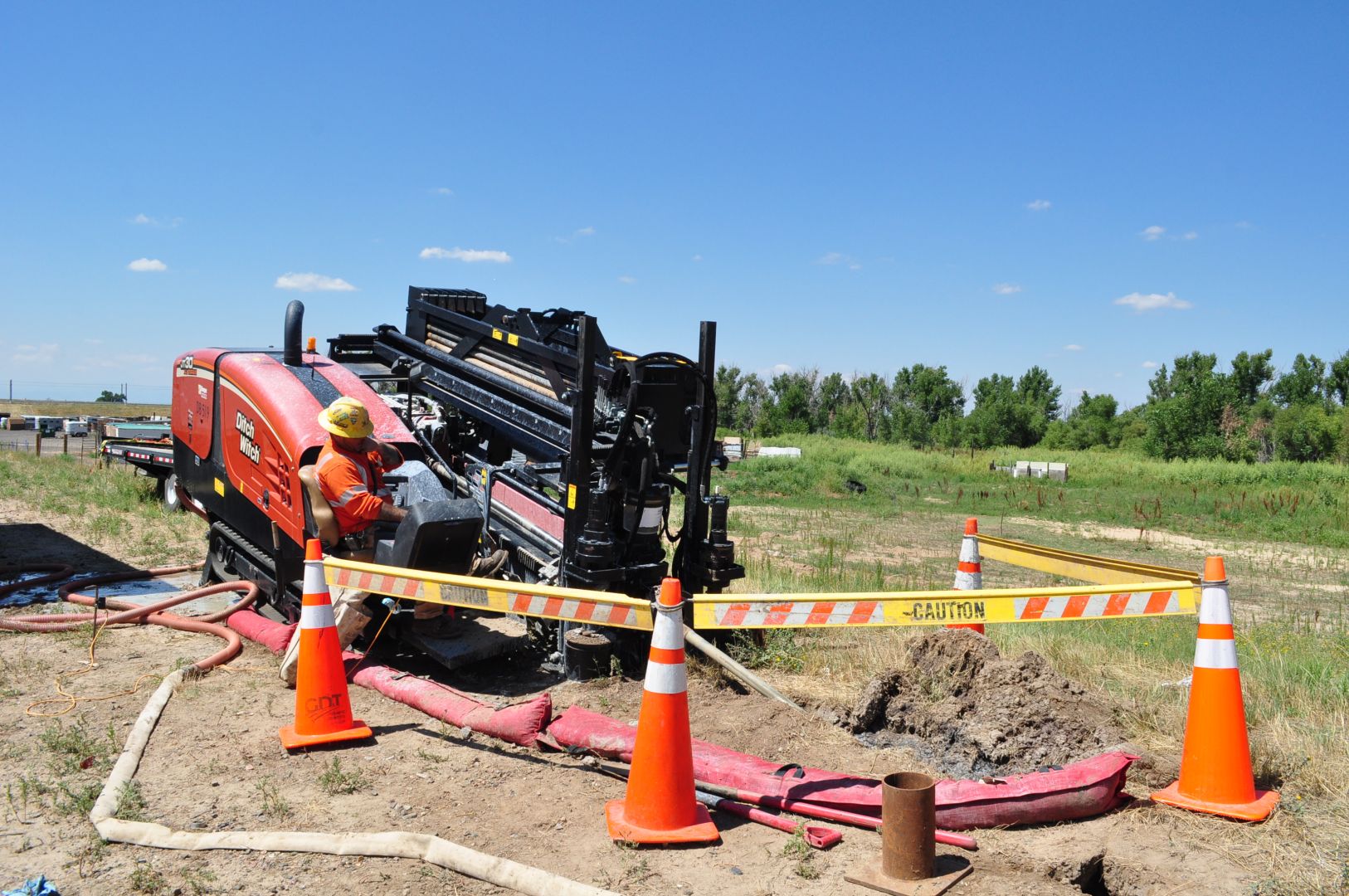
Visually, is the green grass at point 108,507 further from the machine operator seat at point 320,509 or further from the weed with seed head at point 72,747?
the weed with seed head at point 72,747

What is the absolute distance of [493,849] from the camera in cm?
412

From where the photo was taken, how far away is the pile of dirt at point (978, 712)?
5219mm

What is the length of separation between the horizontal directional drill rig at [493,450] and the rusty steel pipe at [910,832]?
3.28 metres

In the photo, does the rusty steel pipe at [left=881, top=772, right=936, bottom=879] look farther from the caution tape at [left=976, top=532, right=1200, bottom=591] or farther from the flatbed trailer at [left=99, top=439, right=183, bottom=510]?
the flatbed trailer at [left=99, top=439, right=183, bottom=510]

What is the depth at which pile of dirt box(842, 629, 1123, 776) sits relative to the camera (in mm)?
5219

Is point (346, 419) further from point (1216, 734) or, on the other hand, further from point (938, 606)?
point (1216, 734)

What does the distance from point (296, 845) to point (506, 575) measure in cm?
359

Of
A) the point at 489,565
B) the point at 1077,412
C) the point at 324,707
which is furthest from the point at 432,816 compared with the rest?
the point at 1077,412

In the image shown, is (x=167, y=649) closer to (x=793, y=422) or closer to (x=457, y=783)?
(x=457, y=783)

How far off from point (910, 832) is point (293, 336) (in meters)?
6.52

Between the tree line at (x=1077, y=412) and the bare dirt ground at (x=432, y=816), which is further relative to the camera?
the tree line at (x=1077, y=412)

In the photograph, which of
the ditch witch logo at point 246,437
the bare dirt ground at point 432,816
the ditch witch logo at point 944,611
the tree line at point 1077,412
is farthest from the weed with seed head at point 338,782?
the tree line at point 1077,412

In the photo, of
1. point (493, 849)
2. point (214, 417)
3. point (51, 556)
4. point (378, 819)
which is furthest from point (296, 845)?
point (51, 556)

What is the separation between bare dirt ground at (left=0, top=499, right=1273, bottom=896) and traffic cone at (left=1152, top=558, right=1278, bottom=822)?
0.45 ft
